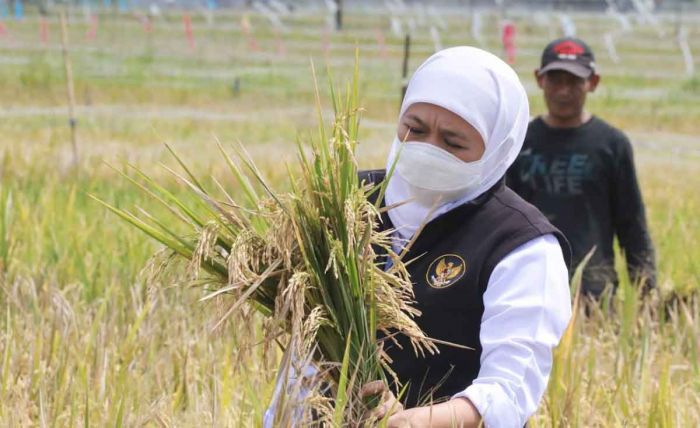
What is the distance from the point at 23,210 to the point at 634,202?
2068 mm

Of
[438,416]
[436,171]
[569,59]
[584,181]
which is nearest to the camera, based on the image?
[438,416]

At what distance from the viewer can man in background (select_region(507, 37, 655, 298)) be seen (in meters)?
4.72

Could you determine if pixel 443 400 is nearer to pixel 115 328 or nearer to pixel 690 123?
pixel 115 328

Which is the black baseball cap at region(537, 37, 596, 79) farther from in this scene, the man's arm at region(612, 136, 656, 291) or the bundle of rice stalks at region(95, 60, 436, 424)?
the bundle of rice stalks at region(95, 60, 436, 424)

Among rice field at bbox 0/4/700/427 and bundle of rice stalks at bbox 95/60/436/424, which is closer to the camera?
bundle of rice stalks at bbox 95/60/436/424

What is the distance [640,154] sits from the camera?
12.3 metres

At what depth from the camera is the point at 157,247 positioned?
506 cm

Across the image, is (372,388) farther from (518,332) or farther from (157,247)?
(157,247)

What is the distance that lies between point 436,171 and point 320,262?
238 millimetres

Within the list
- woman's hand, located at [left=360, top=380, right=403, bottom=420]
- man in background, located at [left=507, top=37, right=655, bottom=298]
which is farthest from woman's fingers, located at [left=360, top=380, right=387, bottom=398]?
man in background, located at [left=507, top=37, right=655, bottom=298]

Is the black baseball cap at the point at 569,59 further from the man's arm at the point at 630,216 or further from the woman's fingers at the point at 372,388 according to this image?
the woman's fingers at the point at 372,388

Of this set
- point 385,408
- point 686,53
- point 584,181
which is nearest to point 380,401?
point 385,408

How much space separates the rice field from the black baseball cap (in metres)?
0.77

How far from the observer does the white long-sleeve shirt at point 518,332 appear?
2.11 metres
